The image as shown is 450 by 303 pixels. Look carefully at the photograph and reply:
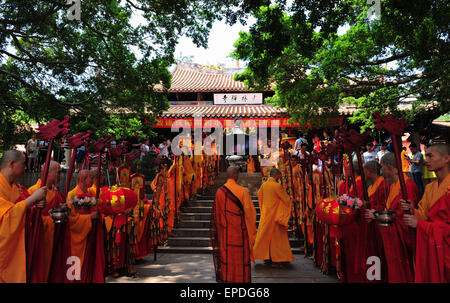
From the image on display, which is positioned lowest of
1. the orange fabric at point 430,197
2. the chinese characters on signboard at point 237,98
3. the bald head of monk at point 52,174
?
the orange fabric at point 430,197

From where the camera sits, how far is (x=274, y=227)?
577 centimetres

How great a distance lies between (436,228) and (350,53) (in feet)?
19.8

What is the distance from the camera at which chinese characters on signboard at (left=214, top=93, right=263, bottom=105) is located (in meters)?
17.1

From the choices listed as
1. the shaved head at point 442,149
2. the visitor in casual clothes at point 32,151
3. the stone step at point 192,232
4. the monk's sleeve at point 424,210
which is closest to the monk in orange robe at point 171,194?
the stone step at point 192,232

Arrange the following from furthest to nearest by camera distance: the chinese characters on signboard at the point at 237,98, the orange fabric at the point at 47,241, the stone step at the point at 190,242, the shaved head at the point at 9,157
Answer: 1. the chinese characters on signboard at the point at 237,98
2. the stone step at the point at 190,242
3. the orange fabric at the point at 47,241
4. the shaved head at the point at 9,157

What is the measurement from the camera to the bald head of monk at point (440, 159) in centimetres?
292

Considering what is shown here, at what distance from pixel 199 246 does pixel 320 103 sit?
4.88m

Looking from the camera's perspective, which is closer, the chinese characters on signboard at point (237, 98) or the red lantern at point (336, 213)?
the red lantern at point (336, 213)

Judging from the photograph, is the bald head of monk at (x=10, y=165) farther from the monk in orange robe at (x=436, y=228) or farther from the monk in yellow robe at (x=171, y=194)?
the monk in yellow robe at (x=171, y=194)

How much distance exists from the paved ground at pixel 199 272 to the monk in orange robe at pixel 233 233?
A: 818 mm

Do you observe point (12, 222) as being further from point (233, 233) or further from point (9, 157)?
point (233, 233)

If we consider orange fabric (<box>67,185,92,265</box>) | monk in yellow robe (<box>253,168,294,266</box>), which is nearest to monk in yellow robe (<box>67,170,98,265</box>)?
orange fabric (<box>67,185,92,265</box>)

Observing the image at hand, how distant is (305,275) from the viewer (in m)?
5.14

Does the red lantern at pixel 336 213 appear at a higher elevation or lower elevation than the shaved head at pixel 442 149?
lower
